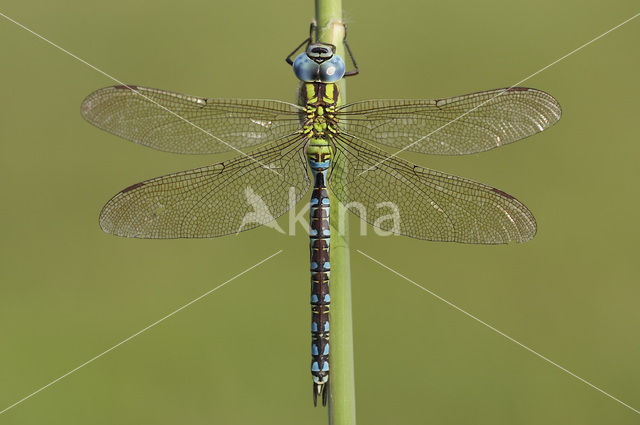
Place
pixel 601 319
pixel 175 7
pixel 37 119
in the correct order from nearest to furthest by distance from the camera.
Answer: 1. pixel 601 319
2. pixel 37 119
3. pixel 175 7

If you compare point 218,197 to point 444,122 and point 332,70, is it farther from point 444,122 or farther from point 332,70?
point 444,122

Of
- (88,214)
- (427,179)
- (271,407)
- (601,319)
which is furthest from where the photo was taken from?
(88,214)

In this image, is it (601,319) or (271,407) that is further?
(601,319)

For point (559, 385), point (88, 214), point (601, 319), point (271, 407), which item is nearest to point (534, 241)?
point (601, 319)

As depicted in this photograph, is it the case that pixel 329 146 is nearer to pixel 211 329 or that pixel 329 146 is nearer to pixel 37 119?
pixel 211 329

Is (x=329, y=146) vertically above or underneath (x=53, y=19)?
underneath

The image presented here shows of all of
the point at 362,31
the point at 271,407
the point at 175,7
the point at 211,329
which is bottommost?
the point at 271,407

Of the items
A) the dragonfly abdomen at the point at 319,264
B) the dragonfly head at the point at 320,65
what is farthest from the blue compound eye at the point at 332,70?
Answer: the dragonfly abdomen at the point at 319,264
